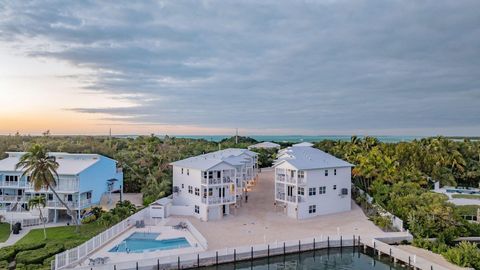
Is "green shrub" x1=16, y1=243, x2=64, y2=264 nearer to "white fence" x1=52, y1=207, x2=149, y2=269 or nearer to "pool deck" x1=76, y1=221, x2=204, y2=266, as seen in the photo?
"white fence" x1=52, y1=207, x2=149, y2=269

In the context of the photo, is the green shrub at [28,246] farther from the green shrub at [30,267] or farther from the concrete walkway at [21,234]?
the green shrub at [30,267]

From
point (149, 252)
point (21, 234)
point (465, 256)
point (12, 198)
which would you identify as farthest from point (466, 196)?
point (12, 198)

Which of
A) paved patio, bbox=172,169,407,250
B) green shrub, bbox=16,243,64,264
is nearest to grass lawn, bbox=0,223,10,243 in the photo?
green shrub, bbox=16,243,64,264

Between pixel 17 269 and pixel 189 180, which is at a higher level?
pixel 189 180

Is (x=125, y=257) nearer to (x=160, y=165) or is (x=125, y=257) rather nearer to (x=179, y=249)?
(x=179, y=249)

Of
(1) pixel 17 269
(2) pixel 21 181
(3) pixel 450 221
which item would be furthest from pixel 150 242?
(3) pixel 450 221

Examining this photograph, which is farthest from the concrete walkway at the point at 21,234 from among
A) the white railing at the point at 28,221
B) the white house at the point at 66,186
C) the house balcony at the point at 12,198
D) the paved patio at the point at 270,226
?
the paved patio at the point at 270,226
